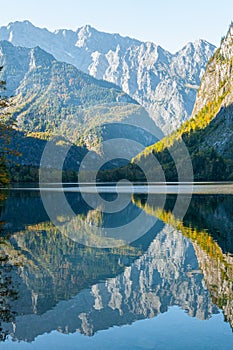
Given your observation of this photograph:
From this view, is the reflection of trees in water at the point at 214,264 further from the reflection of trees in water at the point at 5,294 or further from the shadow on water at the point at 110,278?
the reflection of trees in water at the point at 5,294

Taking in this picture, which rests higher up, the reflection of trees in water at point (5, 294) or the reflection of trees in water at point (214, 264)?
the reflection of trees in water at point (214, 264)

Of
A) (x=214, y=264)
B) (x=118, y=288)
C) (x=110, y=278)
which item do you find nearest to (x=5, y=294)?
(x=118, y=288)

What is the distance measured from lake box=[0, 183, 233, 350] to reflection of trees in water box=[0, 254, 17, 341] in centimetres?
6

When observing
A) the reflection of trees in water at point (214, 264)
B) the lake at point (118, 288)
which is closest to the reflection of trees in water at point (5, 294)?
the lake at point (118, 288)

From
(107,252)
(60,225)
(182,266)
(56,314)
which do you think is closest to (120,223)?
(60,225)

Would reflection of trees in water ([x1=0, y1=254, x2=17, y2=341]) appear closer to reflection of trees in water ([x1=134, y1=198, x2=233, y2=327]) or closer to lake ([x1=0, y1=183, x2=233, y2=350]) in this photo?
lake ([x1=0, y1=183, x2=233, y2=350])

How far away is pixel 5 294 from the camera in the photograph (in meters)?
31.0

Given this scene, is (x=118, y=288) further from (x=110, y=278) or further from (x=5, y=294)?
(x=5, y=294)

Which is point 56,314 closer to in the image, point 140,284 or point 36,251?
point 140,284

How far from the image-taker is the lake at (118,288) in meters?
23.7

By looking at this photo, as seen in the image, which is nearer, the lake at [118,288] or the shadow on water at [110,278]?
the lake at [118,288]

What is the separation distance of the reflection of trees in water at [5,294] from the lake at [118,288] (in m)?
0.06

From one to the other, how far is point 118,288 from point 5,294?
27.5 ft

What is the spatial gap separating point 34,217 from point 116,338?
61795 millimetres
